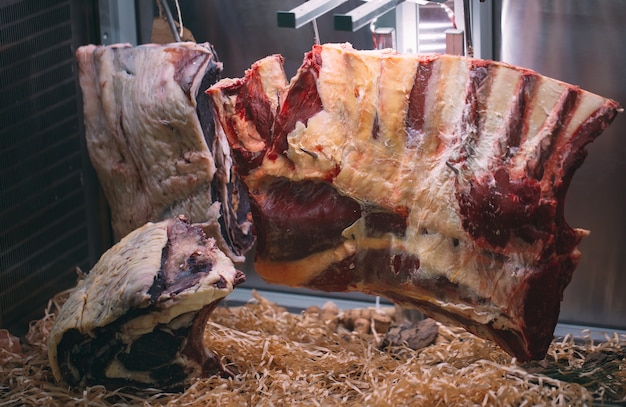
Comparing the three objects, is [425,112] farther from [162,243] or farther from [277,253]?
[162,243]

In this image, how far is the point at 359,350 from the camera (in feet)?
8.45

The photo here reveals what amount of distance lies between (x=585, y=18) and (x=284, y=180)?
1.08 metres

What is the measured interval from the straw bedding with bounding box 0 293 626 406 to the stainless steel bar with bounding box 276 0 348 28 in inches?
37.7

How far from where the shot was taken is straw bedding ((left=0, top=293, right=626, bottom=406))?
6.90 ft

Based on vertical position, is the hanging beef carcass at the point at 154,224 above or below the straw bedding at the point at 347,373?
above

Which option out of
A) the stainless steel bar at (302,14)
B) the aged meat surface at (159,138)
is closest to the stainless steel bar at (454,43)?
the stainless steel bar at (302,14)

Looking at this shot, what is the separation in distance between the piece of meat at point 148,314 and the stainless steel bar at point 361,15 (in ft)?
2.22

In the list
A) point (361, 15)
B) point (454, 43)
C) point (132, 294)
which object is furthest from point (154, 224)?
point (454, 43)

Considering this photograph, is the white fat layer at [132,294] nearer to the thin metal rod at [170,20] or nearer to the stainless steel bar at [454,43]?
the thin metal rod at [170,20]

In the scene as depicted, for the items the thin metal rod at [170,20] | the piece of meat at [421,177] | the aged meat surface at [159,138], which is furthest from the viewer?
the thin metal rod at [170,20]

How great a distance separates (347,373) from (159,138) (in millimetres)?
917

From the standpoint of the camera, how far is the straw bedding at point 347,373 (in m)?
2.10

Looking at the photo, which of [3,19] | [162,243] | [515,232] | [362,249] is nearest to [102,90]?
[3,19]

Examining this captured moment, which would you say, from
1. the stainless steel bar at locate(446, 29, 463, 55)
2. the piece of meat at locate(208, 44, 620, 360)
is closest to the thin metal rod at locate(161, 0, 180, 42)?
the piece of meat at locate(208, 44, 620, 360)
